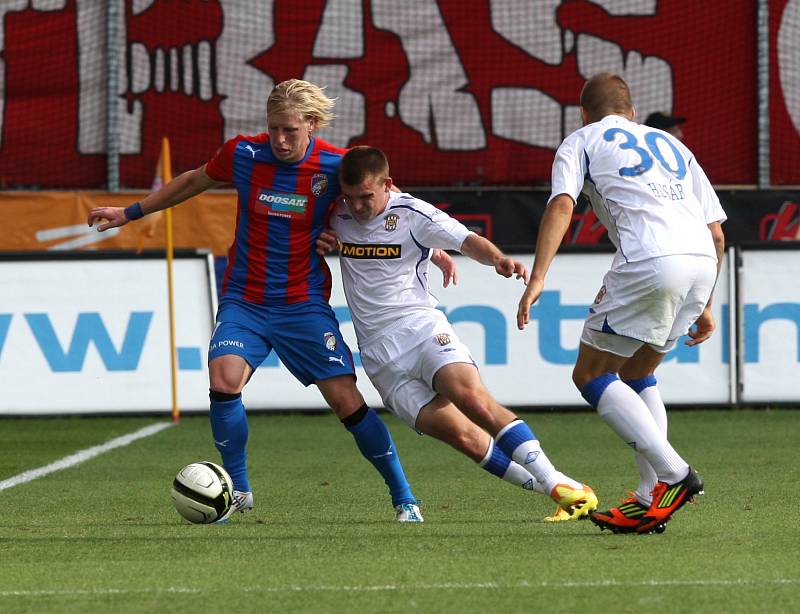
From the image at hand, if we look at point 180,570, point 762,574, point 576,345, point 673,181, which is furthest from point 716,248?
point 576,345

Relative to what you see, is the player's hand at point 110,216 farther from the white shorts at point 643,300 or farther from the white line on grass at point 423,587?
the white line on grass at point 423,587

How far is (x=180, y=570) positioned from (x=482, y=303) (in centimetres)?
691

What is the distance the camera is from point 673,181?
19.8 ft

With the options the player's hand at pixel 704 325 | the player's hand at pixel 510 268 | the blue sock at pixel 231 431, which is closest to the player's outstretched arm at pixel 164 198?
the blue sock at pixel 231 431

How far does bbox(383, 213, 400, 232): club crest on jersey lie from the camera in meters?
6.51

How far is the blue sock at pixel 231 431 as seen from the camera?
6.70 m

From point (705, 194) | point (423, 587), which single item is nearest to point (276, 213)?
point (705, 194)

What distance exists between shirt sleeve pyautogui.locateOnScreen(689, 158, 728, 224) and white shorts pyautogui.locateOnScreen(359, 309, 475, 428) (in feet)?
3.79

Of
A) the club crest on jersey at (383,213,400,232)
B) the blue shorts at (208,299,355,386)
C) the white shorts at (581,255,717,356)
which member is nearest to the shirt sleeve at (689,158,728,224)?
the white shorts at (581,255,717,356)

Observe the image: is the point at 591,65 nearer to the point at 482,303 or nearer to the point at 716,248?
the point at 482,303

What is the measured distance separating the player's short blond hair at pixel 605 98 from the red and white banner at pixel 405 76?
9919 millimetres

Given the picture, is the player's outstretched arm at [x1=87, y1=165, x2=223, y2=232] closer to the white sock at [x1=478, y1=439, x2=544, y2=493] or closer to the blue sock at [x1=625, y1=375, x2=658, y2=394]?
the white sock at [x1=478, y1=439, x2=544, y2=493]

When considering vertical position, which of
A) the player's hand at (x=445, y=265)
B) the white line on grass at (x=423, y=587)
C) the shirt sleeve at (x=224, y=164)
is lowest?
the white line on grass at (x=423, y=587)

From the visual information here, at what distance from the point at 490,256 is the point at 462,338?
5555 millimetres
